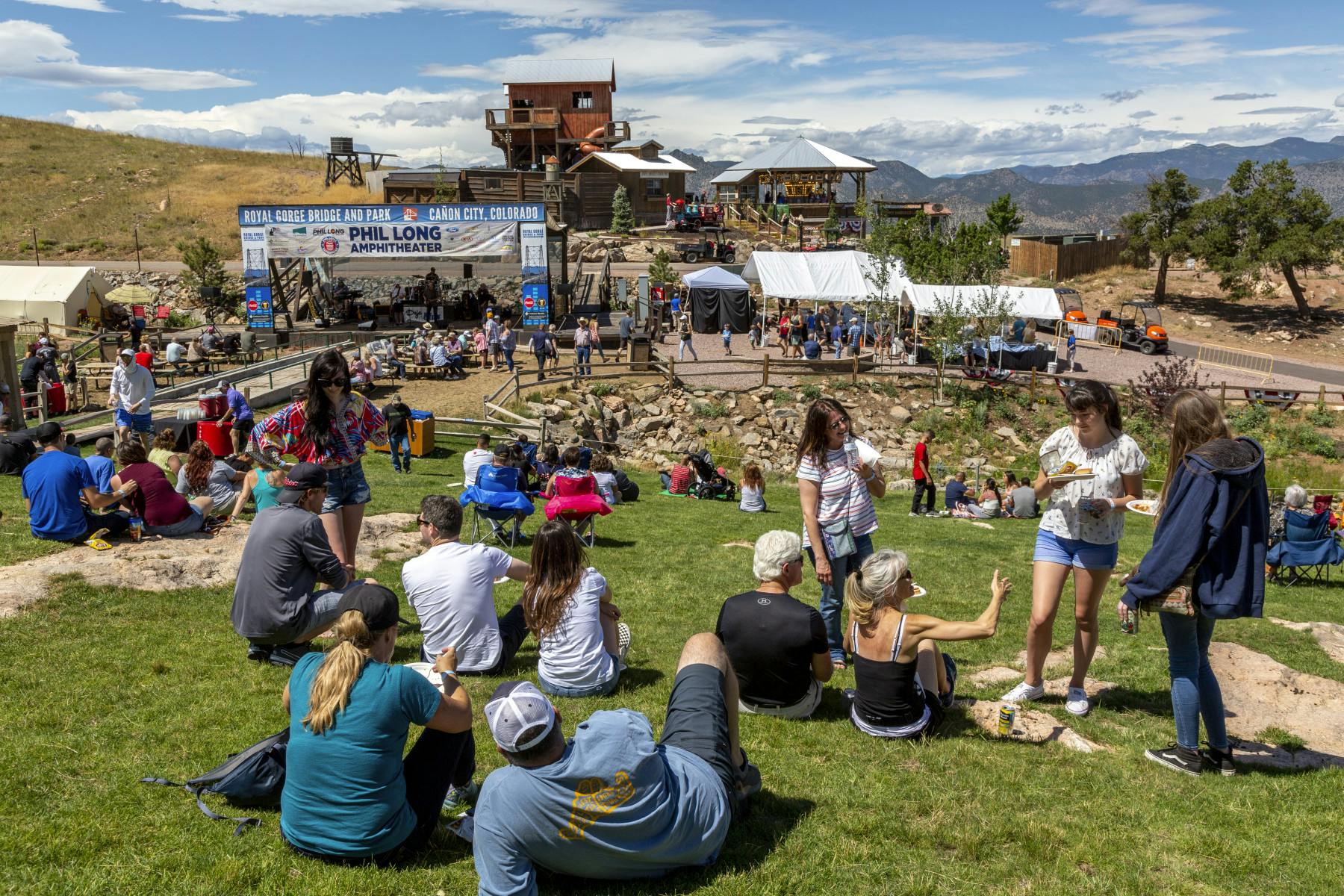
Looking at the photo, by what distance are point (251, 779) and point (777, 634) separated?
261cm

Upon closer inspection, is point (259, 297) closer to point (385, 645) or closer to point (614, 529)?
point (614, 529)

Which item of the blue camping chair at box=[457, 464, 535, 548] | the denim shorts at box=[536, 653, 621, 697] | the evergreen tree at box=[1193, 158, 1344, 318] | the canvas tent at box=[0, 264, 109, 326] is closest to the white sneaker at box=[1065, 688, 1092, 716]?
the denim shorts at box=[536, 653, 621, 697]

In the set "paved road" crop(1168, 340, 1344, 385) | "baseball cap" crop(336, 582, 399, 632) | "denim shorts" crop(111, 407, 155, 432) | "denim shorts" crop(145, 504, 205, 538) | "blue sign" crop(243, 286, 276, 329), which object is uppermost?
"blue sign" crop(243, 286, 276, 329)

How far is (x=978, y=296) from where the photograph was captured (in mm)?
29203

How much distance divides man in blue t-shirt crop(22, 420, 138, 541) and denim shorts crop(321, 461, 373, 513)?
8.71ft

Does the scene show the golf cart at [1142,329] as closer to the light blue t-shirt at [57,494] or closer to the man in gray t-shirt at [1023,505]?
the man in gray t-shirt at [1023,505]

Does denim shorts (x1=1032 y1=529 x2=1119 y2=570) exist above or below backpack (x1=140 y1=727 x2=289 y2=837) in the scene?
above

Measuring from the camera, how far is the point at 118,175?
6116 cm

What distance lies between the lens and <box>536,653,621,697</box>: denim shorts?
5.63m

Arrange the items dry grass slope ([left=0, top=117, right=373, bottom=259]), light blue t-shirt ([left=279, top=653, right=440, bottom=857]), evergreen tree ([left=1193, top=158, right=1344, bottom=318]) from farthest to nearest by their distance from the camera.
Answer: dry grass slope ([left=0, top=117, right=373, bottom=259]) → evergreen tree ([left=1193, top=158, right=1344, bottom=318]) → light blue t-shirt ([left=279, top=653, right=440, bottom=857])

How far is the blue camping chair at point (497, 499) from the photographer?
10.1 metres

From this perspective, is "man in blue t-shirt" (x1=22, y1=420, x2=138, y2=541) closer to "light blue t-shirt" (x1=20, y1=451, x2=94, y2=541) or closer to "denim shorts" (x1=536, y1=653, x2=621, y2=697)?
"light blue t-shirt" (x1=20, y1=451, x2=94, y2=541)

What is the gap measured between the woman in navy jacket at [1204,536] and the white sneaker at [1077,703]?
2.83ft

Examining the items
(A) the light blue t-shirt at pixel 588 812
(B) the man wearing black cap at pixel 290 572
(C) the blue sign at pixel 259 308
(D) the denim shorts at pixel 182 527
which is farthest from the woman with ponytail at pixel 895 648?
(C) the blue sign at pixel 259 308
